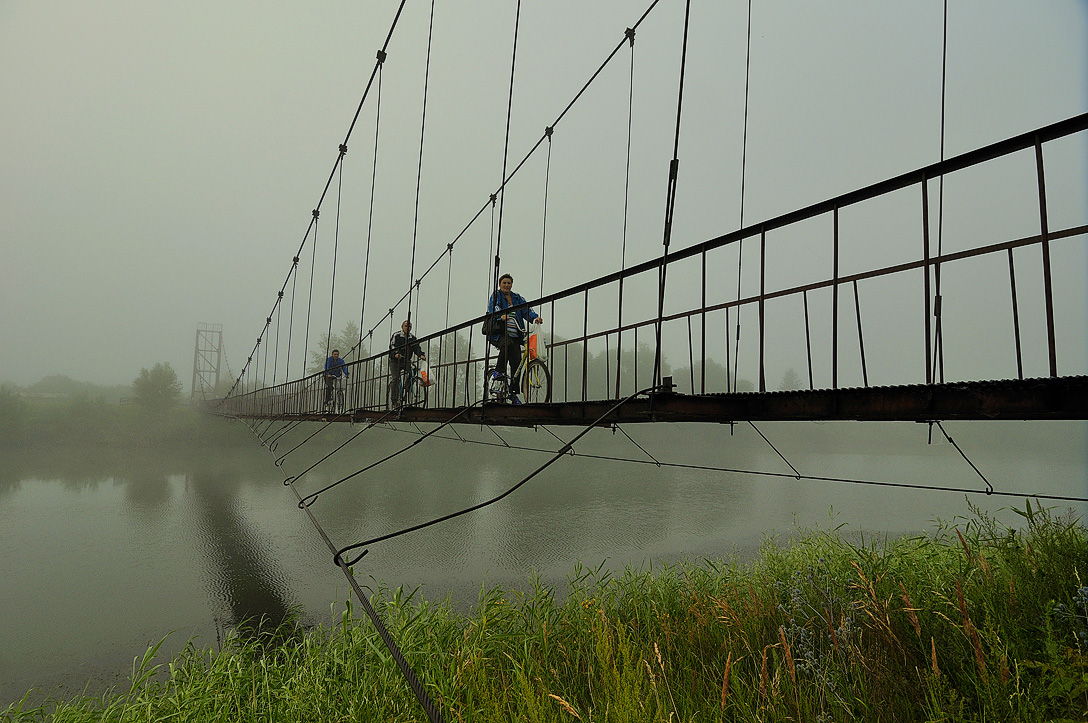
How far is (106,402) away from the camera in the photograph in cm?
4256

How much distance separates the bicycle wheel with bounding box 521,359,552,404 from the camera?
5.28 meters

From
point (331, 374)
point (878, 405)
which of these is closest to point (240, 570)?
point (331, 374)

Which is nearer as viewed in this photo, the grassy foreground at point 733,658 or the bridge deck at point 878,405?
the bridge deck at point 878,405

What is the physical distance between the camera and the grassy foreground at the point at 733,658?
90.8 inches

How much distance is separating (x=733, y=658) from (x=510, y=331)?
330cm

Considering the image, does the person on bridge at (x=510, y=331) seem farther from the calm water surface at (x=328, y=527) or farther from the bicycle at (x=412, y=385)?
the calm water surface at (x=328, y=527)

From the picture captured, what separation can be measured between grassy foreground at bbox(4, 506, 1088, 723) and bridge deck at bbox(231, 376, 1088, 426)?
689mm

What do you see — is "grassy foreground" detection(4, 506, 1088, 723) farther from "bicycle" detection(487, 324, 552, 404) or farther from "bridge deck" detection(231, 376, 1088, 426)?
"bicycle" detection(487, 324, 552, 404)

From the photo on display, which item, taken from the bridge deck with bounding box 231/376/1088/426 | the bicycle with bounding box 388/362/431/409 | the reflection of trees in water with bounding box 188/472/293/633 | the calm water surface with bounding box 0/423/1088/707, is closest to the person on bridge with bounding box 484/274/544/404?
the bridge deck with bounding box 231/376/1088/426

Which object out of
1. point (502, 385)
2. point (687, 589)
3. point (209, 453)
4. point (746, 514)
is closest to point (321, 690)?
point (502, 385)

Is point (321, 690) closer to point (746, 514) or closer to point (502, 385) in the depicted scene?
point (502, 385)

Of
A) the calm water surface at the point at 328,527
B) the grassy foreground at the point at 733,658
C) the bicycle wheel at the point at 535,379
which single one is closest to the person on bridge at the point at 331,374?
the calm water surface at the point at 328,527

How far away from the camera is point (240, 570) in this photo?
11.3 metres

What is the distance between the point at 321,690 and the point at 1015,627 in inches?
164
